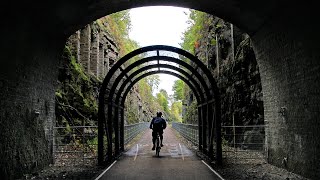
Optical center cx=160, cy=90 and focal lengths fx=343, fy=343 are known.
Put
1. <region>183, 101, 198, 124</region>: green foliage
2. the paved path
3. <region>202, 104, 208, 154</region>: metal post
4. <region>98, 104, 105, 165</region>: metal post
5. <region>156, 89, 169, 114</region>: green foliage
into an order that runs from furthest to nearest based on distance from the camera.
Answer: <region>156, 89, 169, 114</region>: green foliage, <region>183, 101, 198, 124</region>: green foliage, <region>202, 104, 208, 154</region>: metal post, <region>98, 104, 105, 165</region>: metal post, the paved path

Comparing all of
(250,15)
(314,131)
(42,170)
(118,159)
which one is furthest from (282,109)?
(42,170)

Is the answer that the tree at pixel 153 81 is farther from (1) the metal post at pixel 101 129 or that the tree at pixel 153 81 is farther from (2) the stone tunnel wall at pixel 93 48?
(1) the metal post at pixel 101 129

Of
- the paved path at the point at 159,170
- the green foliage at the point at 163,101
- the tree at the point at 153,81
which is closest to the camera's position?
the paved path at the point at 159,170

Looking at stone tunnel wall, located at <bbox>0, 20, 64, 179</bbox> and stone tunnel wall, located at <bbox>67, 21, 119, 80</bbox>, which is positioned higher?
stone tunnel wall, located at <bbox>67, 21, 119, 80</bbox>

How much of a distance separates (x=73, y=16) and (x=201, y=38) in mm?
22716

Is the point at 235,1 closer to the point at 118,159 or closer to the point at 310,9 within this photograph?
the point at 310,9

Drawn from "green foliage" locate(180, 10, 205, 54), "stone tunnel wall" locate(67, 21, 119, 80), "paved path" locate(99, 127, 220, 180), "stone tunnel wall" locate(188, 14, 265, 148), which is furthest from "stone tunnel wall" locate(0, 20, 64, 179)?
"green foliage" locate(180, 10, 205, 54)

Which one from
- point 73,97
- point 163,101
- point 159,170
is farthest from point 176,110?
point 159,170

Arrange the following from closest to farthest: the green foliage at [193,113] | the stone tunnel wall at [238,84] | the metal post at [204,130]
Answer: the metal post at [204,130]
the stone tunnel wall at [238,84]
the green foliage at [193,113]

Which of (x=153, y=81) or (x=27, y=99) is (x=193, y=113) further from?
(x=153, y=81)

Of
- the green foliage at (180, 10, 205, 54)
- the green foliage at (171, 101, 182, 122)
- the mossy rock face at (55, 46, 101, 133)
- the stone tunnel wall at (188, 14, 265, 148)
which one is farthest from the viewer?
the green foliage at (171, 101, 182, 122)

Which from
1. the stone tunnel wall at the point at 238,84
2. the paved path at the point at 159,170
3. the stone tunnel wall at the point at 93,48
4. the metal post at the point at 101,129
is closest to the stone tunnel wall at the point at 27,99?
the metal post at the point at 101,129

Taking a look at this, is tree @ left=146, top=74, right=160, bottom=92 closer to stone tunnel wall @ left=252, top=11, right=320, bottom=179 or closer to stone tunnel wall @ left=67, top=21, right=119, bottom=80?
stone tunnel wall @ left=67, top=21, right=119, bottom=80

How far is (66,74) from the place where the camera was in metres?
18.3
